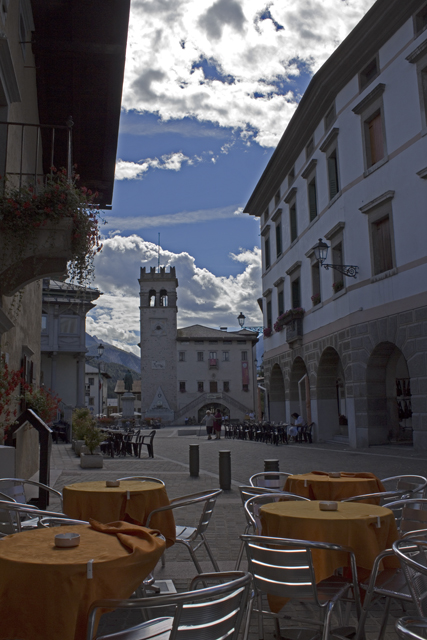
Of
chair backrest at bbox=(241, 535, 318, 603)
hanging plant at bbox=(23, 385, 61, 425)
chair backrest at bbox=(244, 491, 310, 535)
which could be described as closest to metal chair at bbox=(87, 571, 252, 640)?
chair backrest at bbox=(241, 535, 318, 603)

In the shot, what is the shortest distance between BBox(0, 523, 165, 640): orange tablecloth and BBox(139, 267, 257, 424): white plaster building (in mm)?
65219

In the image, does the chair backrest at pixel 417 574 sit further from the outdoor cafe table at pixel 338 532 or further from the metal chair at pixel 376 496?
the metal chair at pixel 376 496

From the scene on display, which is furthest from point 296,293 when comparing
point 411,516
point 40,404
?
point 411,516

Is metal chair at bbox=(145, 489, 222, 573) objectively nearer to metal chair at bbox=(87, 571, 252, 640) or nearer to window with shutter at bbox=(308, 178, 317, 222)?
metal chair at bbox=(87, 571, 252, 640)

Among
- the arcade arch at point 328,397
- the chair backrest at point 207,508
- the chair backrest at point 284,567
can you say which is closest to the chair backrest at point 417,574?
the chair backrest at point 284,567

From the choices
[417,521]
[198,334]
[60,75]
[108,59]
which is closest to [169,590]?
[417,521]

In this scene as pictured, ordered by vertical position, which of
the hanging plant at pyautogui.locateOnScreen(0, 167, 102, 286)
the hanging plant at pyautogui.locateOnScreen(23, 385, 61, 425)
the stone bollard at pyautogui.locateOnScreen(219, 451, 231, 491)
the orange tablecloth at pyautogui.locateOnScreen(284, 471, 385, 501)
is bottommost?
the stone bollard at pyautogui.locateOnScreen(219, 451, 231, 491)

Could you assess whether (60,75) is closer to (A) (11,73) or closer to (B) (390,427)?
(A) (11,73)

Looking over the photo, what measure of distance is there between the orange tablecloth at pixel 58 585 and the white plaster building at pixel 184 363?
65.2 m

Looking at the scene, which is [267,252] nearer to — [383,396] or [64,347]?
[64,347]

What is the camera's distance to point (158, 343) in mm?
71188

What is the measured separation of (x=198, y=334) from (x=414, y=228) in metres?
Result: 59.7

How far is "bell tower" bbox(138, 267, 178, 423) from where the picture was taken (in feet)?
225

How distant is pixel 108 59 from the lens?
32.3ft
